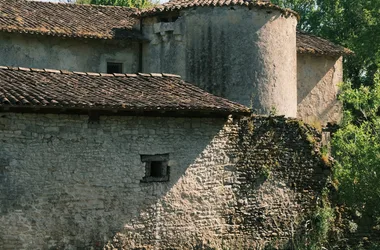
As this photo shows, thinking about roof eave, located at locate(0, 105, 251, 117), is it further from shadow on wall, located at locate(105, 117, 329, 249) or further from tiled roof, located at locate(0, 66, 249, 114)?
shadow on wall, located at locate(105, 117, 329, 249)

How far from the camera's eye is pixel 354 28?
33844 millimetres

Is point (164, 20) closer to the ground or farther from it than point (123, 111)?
farther from it

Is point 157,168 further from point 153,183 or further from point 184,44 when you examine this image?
point 184,44

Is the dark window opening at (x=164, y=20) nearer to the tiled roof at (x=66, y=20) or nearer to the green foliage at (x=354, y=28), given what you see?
the tiled roof at (x=66, y=20)

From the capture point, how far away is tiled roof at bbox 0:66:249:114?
1348 centimetres

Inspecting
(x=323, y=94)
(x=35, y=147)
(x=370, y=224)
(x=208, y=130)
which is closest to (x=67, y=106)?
(x=35, y=147)

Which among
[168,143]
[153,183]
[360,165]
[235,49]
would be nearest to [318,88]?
[235,49]

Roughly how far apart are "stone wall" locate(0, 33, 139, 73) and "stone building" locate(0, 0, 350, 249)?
0.14 feet

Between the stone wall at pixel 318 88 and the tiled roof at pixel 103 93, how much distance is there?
28.2 feet

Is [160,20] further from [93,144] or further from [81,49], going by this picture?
[93,144]

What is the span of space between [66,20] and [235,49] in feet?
18.0

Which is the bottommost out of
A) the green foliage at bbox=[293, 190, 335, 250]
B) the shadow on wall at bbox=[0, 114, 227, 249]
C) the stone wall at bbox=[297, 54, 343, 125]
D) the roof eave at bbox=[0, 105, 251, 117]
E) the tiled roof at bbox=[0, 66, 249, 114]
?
the green foliage at bbox=[293, 190, 335, 250]

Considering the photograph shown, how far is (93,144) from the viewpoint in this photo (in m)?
14.4

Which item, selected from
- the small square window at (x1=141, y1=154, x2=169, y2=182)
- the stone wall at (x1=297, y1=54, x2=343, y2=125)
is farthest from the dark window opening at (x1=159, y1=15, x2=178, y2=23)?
the small square window at (x1=141, y1=154, x2=169, y2=182)
